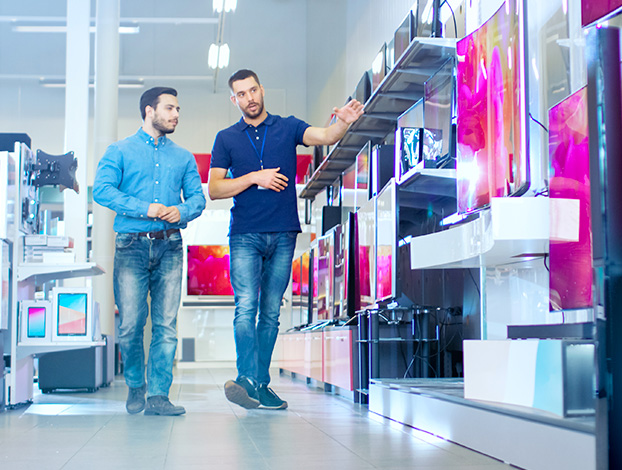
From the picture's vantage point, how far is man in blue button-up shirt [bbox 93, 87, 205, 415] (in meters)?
3.54

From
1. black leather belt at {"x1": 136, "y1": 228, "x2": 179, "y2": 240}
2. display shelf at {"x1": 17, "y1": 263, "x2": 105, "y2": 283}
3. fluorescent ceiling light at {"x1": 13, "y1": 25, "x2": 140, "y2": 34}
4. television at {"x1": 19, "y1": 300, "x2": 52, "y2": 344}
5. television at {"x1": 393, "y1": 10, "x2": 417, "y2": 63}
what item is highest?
fluorescent ceiling light at {"x1": 13, "y1": 25, "x2": 140, "y2": 34}

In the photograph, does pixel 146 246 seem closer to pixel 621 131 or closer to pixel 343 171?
pixel 621 131

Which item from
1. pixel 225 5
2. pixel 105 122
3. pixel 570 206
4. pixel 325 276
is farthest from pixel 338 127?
pixel 225 5

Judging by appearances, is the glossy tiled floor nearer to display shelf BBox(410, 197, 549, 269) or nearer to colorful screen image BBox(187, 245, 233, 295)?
display shelf BBox(410, 197, 549, 269)

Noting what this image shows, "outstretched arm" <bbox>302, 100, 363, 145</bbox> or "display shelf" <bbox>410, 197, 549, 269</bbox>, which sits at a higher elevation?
"outstretched arm" <bbox>302, 100, 363, 145</bbox>

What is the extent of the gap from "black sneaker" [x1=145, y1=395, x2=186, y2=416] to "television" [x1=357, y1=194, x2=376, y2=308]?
1161 mm

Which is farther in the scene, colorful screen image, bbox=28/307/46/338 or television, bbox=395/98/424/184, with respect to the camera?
colorful screen image, bbox=28/307/46/338

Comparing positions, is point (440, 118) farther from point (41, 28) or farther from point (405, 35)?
point (41, 28)

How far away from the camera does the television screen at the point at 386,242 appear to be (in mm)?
3725

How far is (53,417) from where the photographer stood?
3.59m

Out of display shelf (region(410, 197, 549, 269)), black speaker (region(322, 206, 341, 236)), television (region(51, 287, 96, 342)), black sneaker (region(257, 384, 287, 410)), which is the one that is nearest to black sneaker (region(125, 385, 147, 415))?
black sneaker (region(257, 384, 287, 410))

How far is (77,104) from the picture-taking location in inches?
314

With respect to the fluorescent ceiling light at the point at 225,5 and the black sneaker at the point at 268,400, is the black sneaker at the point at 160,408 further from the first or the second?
the fluorescent ceiling light at the point at 225,5

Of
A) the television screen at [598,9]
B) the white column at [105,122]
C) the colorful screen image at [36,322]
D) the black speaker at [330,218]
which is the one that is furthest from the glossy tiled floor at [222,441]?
the white column at [105,122]
